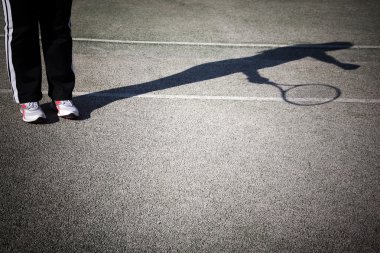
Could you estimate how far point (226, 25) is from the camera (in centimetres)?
766

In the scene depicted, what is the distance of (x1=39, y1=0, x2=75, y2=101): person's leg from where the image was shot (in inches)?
127

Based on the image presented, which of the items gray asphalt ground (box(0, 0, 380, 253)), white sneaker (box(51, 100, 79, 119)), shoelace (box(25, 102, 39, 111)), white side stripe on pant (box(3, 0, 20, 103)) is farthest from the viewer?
white sneaker (box(51, 100, 79, 119))

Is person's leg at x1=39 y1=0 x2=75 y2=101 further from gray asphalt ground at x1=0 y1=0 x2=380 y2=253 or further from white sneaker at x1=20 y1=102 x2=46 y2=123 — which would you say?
gray asphalt ground at x1=0 y1=0 x2=380 y2=253

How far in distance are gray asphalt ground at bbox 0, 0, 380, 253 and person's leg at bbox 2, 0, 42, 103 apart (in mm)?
447

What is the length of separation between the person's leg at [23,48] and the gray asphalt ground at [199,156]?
0.45 m

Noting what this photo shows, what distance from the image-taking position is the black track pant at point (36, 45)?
307cm

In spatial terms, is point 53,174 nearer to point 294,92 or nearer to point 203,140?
point 203,140

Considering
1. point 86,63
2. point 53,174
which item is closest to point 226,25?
point 86,63

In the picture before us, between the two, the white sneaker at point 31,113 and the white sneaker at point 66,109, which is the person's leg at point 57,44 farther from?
the white sneaker at point 31,113

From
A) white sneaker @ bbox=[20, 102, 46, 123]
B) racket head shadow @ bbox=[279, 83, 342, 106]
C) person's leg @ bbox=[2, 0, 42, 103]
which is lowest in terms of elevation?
white sneaker @ bbox=[20, 102, 46, 123]

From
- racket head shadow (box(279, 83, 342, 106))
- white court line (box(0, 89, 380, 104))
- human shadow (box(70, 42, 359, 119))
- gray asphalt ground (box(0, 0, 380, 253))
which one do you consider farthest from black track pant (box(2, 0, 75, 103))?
racket head shadow (box(279, 83, 342, 106))

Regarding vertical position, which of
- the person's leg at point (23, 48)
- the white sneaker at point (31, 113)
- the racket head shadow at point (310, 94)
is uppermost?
the person's leg at point (23, 48)

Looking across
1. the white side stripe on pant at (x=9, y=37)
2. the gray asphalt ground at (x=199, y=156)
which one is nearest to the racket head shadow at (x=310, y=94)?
the gray asphalt ground at (x=199, y=156)

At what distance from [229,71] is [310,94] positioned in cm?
143
